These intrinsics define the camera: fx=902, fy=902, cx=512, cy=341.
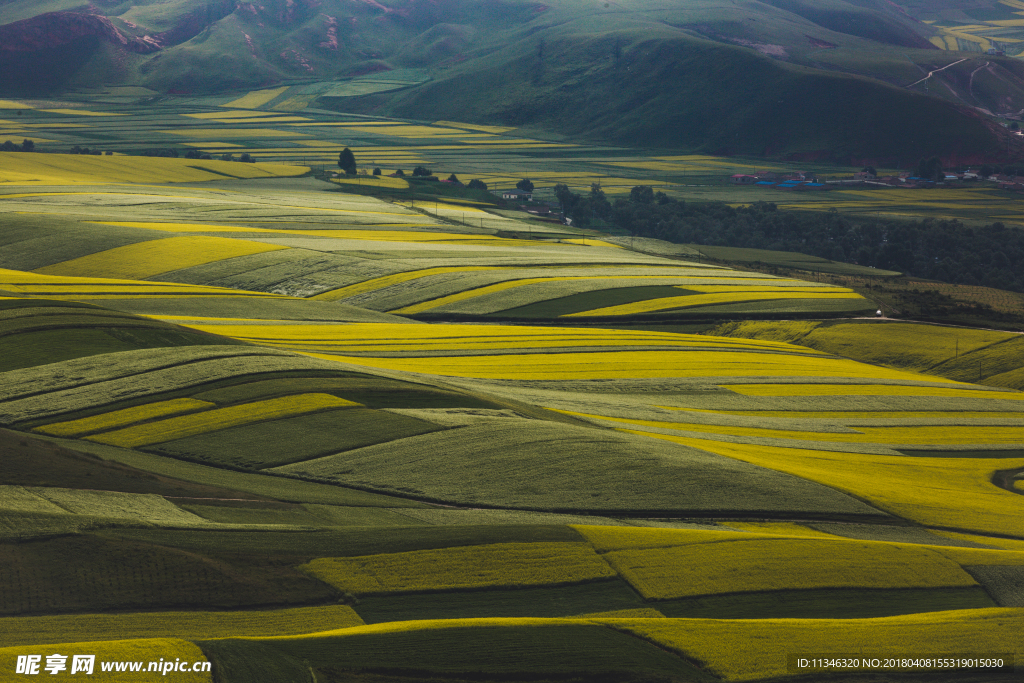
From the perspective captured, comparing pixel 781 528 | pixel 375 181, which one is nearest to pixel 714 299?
pixel 781 528

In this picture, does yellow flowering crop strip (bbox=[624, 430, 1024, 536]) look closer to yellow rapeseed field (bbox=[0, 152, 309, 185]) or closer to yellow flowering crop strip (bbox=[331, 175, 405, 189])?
yellow rapeseed field (bbox=[0, 152, 309, 185])

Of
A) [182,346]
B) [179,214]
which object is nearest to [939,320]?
[182,346]

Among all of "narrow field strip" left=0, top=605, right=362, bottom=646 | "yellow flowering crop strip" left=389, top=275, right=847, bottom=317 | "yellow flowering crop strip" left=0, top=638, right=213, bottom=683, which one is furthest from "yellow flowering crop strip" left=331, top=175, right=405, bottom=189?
"yellow flowering crop strip" left=0, top=638, right=213, bottom=683

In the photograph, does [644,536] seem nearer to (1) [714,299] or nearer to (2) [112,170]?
(1) [714,299]

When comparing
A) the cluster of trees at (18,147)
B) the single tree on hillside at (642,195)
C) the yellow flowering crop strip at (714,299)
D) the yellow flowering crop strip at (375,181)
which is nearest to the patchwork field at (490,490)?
the yellow flowering crop strip at (714,299)

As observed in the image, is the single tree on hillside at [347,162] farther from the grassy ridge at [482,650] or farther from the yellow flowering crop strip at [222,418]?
the grassy ridge at [482,650]

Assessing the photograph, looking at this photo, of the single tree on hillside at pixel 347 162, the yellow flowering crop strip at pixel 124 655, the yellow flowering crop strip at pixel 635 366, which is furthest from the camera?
the single tree on hillside at pixel 347 162

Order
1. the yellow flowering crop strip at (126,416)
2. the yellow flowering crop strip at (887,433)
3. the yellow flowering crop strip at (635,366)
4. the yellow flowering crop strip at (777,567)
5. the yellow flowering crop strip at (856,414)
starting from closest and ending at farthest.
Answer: the yellow flowering crop strip at (777,567) → the yellow flowering crop strip at (126,416) → the yellow flowering crop strip at (887,433) → the yellow flowering crop strip at (856,414) → the yellow flowering crop strip at (635,366)
